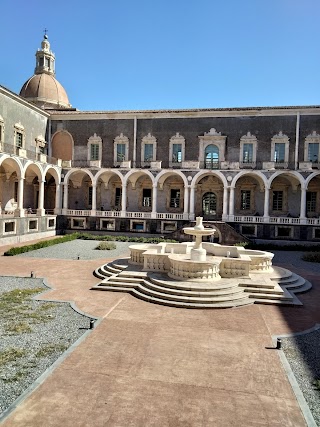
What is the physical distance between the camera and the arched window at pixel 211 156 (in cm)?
3544

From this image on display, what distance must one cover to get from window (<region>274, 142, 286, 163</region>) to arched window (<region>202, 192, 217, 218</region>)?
7.42 metres

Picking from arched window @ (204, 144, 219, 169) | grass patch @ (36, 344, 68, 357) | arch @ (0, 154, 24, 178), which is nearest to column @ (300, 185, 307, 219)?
arched window @ (204, 144, 219, 169)

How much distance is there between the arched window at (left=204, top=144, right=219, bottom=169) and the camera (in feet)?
116

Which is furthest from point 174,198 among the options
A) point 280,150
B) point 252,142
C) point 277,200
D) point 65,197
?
point 280,150

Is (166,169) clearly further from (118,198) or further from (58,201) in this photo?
(58,201)

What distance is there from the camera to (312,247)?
94.0 ft

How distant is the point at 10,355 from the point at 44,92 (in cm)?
4316

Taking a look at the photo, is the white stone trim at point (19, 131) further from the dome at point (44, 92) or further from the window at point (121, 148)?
the dome at point (44, 92)

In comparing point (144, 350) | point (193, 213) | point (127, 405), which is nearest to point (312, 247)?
point (193, 213)

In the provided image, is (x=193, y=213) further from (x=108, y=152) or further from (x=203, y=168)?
(x=108, y=152)

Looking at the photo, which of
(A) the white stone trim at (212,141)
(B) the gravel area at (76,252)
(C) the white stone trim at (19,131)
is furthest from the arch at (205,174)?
(C) the white stone trim at (19,131)

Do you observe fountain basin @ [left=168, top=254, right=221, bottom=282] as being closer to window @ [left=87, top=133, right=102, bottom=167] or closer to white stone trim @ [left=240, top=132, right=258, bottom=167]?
white stone trim @ [left=240, top=132, right=258, bottom=167]

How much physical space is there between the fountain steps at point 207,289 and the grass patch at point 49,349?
15.3ft

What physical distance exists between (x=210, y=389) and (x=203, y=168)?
29589mm
